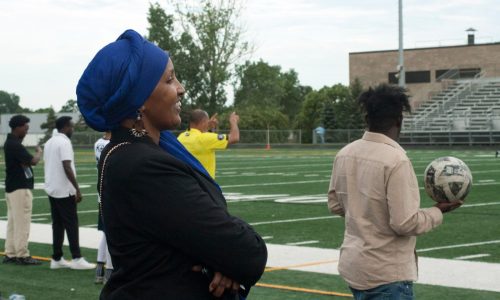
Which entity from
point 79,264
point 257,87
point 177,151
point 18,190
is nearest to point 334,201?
point 177,151

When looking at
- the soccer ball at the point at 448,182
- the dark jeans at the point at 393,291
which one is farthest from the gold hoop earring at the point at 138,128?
the soccer ball at the point at 448,182

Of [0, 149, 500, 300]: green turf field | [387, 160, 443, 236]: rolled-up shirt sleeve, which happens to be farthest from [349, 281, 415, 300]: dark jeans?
[0, 149, 500, 300]: green turf field

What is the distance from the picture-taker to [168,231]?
266cm

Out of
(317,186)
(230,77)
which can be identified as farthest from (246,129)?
(317,186)

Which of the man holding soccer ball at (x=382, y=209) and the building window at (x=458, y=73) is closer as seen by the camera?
the man holding soccer ball at (x=382, y=209)

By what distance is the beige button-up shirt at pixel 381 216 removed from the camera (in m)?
4.71

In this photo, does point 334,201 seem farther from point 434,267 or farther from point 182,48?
point 182,48

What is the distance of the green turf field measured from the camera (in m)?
9.49

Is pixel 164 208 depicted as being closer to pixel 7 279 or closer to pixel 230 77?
pixel 7 279

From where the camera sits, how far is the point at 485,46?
67.9 m

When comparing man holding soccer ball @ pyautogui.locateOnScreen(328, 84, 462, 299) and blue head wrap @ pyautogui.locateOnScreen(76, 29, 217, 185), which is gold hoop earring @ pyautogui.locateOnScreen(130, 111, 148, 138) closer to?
blue head wrap @ pyautogui.locateOnScreen(76, 29, 217, 185)

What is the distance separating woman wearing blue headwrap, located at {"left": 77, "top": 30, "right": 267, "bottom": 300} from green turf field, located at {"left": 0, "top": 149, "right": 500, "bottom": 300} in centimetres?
630

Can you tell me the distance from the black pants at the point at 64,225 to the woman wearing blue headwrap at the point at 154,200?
27.5ft

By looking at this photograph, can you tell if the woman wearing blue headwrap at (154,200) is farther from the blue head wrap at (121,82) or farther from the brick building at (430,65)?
the brick building at (430,65)
